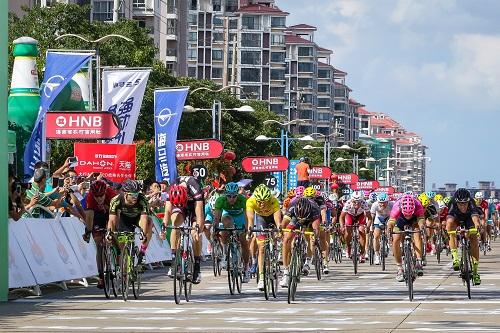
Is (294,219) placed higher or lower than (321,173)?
lower

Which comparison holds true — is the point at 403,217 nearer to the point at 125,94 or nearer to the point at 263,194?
the point at 263,194

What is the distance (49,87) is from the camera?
111 ft

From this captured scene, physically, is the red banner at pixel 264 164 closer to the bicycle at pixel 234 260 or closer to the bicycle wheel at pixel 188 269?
the bicycle at pixel 234 260

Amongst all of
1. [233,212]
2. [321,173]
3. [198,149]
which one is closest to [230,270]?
[233,212]

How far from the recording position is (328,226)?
36.1 meters

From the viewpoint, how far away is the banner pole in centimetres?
2244

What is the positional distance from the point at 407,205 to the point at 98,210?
5.08 m

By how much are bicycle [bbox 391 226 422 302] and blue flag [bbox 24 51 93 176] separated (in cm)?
1038

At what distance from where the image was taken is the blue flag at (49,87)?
32.6m

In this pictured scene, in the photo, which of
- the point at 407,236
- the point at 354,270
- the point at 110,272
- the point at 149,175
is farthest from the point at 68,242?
the point at 149,175

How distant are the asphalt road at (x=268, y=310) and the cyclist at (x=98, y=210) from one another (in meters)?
0.90

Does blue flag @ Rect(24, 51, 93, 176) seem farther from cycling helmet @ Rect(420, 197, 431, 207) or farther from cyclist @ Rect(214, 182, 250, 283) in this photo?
cycling helmet @ Rect(420, 197, 431, 207)

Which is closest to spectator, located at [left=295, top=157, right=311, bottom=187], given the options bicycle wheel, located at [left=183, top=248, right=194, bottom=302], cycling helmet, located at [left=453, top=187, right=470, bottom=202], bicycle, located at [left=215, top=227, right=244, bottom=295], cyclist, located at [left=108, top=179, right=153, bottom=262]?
bicycle, located at [left=215, top=227, right=244, bottom=295]

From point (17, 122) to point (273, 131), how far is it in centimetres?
9020
